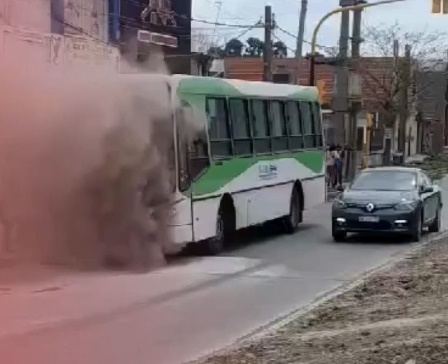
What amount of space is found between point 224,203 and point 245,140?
1.54 meters

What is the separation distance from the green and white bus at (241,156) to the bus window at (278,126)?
0.02 meters

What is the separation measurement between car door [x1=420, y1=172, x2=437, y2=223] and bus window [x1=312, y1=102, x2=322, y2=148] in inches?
119

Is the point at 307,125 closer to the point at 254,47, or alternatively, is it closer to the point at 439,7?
the point at 439,7

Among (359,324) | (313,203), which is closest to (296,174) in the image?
(313,203)

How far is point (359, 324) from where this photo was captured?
949 cm

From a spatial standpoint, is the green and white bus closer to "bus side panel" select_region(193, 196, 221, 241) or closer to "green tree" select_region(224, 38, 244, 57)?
"bus side panel" select_region(193, 196, 221, 241)

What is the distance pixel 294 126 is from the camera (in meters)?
21.8

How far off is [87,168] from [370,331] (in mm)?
7082

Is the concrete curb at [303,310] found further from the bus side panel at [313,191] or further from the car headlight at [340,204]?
the bus side panel at [313,191]

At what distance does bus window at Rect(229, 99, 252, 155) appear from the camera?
719 inches

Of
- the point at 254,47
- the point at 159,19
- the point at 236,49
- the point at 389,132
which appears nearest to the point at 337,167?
the point at 159,19

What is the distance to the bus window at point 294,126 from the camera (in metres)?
21.5

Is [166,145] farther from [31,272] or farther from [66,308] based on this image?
[66,308]

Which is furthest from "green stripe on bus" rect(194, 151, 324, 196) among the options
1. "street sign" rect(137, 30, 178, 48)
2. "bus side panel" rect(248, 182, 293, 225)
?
"street sign" rect(137, 30, 178, 48)
